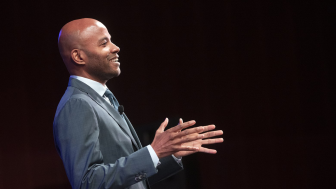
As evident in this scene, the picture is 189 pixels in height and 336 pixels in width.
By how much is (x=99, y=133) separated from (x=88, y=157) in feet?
0.40

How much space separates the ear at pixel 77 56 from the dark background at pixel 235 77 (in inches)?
54.3

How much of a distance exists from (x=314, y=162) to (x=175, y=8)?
174cm

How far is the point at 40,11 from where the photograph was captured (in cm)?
277

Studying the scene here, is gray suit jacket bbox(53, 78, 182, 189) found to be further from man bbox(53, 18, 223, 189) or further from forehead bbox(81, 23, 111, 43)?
forehead bbox(81, 23, 111, 43)

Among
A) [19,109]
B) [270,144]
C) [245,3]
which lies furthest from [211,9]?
[19,109]

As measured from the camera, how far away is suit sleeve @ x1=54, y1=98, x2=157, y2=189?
3.89 ft

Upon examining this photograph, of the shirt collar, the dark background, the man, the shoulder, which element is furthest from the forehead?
the dark background

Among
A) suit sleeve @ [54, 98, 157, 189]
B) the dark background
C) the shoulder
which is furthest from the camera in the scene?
the dark background

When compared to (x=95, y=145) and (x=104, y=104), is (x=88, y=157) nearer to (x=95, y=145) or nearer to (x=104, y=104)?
(x=95, y=145)

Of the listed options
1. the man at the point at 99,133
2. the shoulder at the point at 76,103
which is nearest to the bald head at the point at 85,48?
the man at the point at 99,133

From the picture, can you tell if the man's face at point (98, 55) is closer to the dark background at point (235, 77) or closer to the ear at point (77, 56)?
the ear at point (77, 56)

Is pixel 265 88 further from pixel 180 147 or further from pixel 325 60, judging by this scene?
pixel 180 147

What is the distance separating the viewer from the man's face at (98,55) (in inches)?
57.8

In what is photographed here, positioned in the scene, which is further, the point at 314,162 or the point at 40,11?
the point at 314,162
